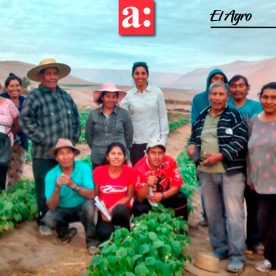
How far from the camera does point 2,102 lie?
501 cm

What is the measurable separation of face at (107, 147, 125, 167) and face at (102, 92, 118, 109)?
0.55m

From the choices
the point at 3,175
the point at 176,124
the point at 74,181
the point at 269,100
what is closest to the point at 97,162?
the point at 74,181

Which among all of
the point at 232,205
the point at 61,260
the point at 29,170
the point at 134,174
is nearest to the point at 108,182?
the point at 134,174

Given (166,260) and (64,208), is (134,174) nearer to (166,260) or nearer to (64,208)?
(64,208)

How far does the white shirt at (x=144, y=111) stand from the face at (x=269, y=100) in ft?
Answer: 4.89

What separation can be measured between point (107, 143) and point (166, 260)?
160 centimetres

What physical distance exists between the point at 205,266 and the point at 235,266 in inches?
9.9

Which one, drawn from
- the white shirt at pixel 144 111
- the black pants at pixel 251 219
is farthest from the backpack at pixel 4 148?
the black pants at pixel 251 219

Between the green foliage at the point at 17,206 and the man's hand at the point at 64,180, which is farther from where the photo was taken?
the green foliage at the point at 17,206

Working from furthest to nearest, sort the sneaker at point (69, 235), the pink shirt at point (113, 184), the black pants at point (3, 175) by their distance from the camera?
the black pants at point (3, 175), the sneaker at point (69, 235), the pink shirt at point (113, 184)

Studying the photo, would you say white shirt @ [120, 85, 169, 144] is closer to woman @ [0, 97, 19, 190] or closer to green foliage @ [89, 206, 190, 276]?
woman @ [0, 97, 19, 190]

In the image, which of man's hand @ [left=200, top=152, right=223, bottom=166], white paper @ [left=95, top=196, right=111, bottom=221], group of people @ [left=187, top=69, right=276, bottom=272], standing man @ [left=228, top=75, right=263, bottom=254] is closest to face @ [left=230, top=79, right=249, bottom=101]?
standing man @ [left=228, top=75, right=263, bottom=254]

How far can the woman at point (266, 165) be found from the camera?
366 cm

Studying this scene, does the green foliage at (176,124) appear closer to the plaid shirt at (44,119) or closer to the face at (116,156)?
the plaid shirt at (44,119)
